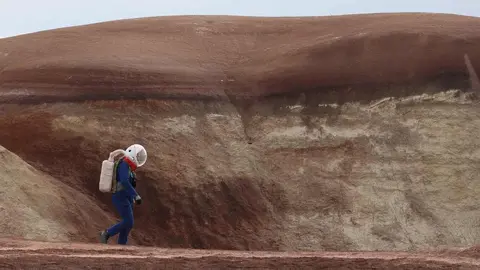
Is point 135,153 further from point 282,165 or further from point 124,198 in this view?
point 282,165

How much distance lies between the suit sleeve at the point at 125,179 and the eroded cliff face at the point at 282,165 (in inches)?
97.8

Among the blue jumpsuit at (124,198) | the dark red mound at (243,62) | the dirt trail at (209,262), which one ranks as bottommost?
the blue jumpsuit at (124,198)

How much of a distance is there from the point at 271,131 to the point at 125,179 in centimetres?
509

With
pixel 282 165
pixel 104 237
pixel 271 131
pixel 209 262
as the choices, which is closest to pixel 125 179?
pixel 104 237

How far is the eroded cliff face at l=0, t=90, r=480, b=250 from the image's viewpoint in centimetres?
1599

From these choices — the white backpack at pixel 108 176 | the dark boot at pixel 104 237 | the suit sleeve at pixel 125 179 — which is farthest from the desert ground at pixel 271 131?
the suit sleeve at pixel 125 179

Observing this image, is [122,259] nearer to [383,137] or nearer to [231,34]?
[383,137]

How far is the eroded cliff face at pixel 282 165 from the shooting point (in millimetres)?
15992

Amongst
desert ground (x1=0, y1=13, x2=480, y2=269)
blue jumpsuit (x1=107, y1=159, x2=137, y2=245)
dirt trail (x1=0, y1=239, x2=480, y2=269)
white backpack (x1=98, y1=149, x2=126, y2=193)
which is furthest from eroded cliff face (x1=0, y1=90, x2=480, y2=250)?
dirt trail (x1=0, y1=239, x2=480, y2=269)

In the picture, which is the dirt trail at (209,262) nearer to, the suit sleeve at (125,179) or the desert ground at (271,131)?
the suit sleeve at (125,179)

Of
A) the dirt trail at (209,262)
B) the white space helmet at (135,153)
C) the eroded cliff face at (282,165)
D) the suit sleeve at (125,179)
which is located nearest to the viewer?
the dirt trail at (209,262)

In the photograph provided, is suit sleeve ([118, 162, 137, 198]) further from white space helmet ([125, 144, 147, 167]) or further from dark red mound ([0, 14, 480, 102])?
dark red mound ([0, 14, 480, 102])

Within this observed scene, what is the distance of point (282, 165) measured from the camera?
1725cm

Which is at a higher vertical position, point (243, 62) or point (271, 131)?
point (243, 62)
